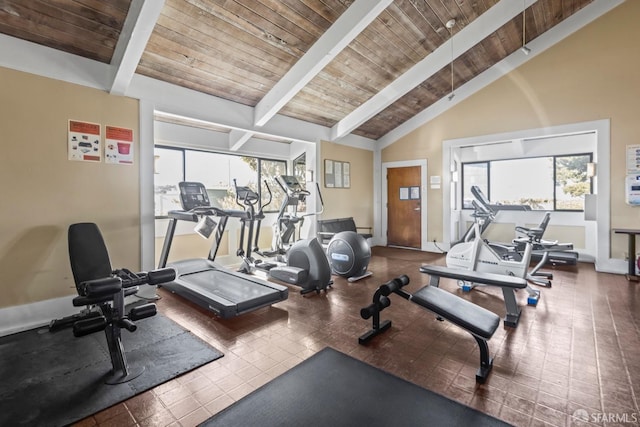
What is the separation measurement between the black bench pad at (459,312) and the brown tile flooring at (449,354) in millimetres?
309

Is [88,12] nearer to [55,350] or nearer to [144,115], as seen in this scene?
[144,115]

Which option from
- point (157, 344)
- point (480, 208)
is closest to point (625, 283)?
point (480, 208)

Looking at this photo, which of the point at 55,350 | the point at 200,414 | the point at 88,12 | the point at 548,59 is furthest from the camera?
the point at 548,59

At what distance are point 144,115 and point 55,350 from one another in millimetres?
2612

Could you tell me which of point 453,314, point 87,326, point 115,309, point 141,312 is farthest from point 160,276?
point 453,314

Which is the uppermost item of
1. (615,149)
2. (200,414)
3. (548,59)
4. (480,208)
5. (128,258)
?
(548,59)

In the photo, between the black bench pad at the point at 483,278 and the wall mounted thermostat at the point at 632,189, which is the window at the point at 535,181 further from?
the black bench pad at the point at 483,278

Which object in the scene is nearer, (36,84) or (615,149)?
(36,84)

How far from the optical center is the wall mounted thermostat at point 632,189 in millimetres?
4730

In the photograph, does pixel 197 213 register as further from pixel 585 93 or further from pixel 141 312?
pixel 585 93

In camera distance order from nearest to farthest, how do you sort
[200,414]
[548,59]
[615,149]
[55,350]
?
[200,414], [55,350], [615,149], [548,59]

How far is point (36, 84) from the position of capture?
3055mm

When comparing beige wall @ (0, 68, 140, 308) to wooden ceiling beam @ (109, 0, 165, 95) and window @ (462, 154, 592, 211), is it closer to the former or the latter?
wooden ceiling beam @ (109, 0, 165, 95)

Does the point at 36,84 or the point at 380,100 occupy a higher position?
the point at 380,100
